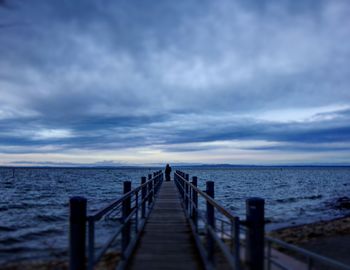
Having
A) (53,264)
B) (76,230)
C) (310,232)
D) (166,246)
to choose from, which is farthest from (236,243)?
(310,232)

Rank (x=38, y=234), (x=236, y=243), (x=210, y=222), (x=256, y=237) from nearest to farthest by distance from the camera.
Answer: (x=256, y=237) < (x=236, y=243) < (x=210, y=222) < (x=38, y=234)

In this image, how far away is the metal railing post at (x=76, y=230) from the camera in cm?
356

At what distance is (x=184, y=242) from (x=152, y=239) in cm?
72

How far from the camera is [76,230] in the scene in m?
3.59

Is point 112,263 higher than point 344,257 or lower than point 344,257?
higher

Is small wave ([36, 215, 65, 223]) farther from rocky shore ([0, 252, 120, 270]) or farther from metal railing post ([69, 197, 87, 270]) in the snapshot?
metal railing post ([69, 197, 87, 270])

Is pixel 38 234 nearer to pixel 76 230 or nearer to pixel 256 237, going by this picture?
pixel 76 230

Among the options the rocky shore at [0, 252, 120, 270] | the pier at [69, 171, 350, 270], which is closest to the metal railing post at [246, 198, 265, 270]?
the pier at [69, 171, 350, 270]

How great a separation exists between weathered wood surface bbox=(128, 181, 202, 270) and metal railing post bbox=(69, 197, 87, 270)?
1.74 m

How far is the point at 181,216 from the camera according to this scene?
9938mm

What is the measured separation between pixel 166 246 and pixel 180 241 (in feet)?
1.55

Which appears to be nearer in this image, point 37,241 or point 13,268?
point 13,268

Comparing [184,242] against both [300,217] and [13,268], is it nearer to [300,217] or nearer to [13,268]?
[13,268]

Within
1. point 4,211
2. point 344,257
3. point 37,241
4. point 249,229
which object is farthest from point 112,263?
point 4,211
